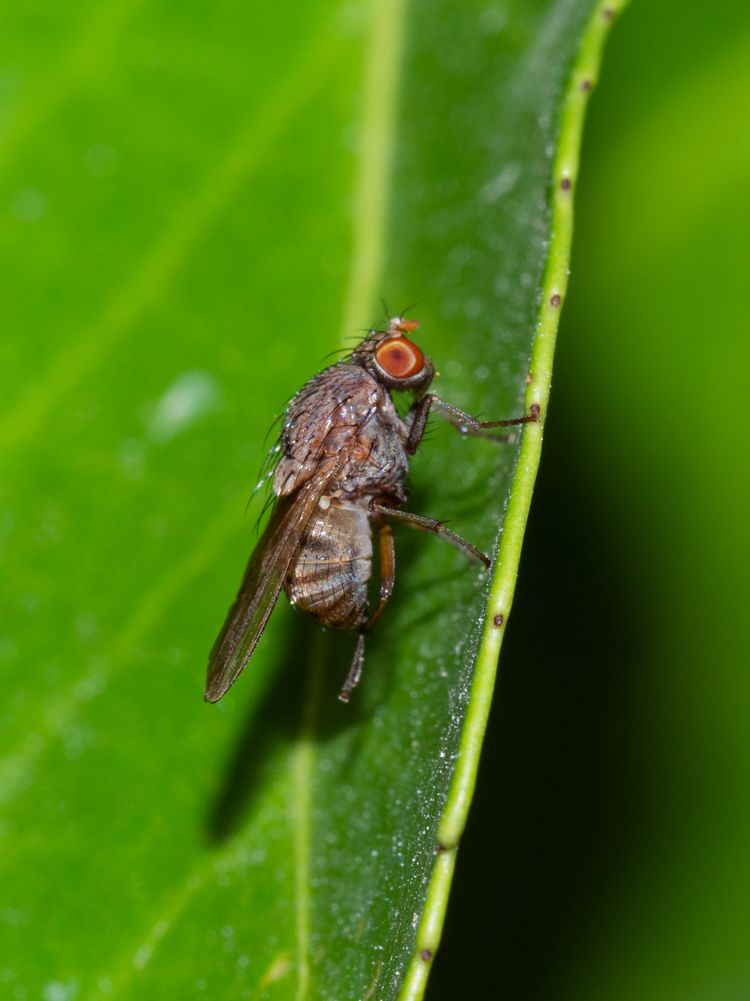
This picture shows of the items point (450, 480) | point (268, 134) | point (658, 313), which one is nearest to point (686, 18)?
point (658, 313)

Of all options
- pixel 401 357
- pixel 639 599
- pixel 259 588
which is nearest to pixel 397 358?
pixel 401 357

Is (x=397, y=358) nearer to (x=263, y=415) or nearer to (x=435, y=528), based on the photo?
(x=263, y=415)

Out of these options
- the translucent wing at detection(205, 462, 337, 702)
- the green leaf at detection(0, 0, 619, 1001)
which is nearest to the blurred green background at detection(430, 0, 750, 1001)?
the green leaf at detection(0, 0, 619, 1001)

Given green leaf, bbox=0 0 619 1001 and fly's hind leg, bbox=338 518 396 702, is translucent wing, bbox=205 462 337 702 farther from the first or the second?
fly's hind leg, bbox=338 518 396 702

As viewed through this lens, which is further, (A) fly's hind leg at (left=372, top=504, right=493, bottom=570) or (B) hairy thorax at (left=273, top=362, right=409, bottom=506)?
(B) hairy thorax at (left=273, top=362, right=409, bottom=506)

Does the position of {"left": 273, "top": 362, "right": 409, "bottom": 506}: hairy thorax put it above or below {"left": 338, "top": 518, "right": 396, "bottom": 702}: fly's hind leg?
above

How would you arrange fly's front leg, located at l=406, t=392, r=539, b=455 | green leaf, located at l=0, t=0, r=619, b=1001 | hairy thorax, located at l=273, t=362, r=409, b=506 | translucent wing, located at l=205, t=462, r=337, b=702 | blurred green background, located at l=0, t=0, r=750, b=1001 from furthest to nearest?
hairy thorax, located at l=273, t=362, r=409, b=506, fly's front leg, located at l=406, t=392, r=539, b=455, blurred green background, located at l=0, t=0, r=750, b=1001, translucent wing, located at l=205, t=462, r=337, b=702, green leaf, located at l=0, t=0, r=619, b=1001

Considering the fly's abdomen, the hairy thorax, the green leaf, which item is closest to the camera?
the green leaf

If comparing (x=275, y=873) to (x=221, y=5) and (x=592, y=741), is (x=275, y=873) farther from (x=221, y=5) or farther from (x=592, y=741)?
(x=221, y=5)
